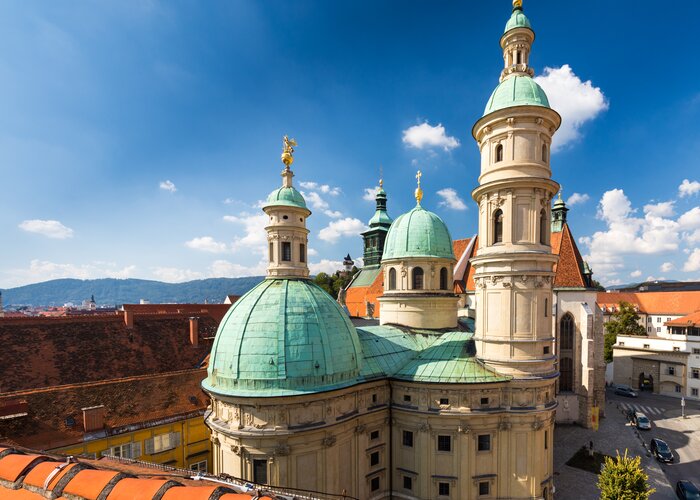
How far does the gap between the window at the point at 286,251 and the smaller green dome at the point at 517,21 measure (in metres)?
20.3

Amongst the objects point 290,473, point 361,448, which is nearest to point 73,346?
point 290,473

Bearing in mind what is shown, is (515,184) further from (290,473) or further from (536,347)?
(290,473)

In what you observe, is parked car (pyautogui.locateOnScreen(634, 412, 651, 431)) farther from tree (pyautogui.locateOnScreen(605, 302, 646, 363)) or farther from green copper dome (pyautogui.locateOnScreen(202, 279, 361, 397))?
green copper dome (pyautogui.locateOnScreen(202, 279, 361, 397))

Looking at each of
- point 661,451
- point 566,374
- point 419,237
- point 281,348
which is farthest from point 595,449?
point 281,348

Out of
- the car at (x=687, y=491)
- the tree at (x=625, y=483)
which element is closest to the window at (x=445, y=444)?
the tree at (x=625, y=483)

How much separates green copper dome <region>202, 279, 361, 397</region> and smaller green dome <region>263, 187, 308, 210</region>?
5.69 metres

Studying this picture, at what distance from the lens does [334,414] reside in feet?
64.4

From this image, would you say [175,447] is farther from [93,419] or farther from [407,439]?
[407,439]

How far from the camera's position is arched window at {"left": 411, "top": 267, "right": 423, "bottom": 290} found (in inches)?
1168

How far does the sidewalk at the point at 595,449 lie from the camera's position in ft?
86.4

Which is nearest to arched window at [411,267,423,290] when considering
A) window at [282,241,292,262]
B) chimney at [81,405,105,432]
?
window at [282,241,292,262]

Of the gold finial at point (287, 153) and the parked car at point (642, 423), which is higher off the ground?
the gold finial at point (287, 153)

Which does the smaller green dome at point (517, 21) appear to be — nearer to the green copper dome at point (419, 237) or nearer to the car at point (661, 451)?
the green copper dome at point (419, 237)

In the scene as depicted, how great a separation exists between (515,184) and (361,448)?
18.1 m
